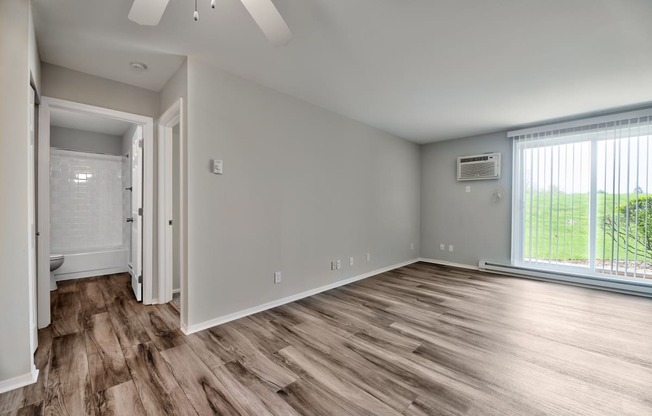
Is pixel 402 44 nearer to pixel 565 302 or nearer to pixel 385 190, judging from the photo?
pixel 385 190

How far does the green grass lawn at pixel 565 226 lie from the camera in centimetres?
362

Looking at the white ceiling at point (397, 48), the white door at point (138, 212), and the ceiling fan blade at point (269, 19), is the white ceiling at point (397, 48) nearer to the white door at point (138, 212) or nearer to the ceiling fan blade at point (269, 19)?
the ceiling fan blade at point (269, 19)

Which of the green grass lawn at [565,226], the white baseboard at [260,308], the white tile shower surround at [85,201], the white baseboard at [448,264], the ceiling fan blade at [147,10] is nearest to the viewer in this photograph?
the ceiling fan blade at [147,10]

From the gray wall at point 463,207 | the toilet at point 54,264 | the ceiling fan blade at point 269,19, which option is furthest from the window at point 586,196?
the toilet at point 54,264

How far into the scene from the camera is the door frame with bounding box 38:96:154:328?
237 centimetres

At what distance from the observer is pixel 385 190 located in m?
4.65

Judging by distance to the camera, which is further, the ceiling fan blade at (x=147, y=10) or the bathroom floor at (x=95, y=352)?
the bathroom floor at (x=95, y=352)

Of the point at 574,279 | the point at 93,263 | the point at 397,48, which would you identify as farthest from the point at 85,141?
the point at 574,279

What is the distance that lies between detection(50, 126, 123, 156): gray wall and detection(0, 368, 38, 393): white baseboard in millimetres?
4042

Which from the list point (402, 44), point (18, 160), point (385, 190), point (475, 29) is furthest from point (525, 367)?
point (18, 160)

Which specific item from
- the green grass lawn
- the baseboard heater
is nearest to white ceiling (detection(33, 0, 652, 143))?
the green grass lawn

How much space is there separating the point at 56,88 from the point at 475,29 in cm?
361

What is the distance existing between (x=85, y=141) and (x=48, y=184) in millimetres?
2682

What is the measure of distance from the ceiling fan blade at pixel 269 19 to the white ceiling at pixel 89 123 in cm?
334
